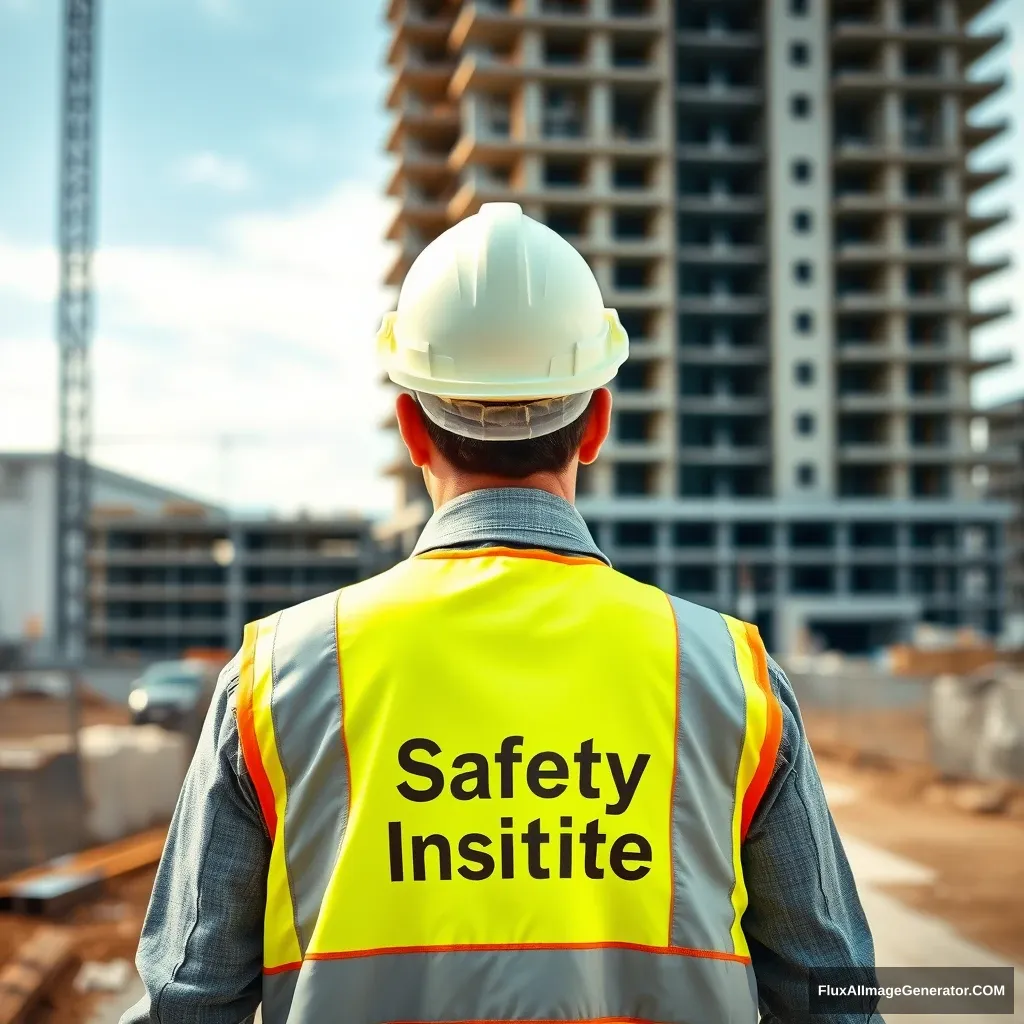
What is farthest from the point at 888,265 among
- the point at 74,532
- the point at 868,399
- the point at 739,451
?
the point at 74,532

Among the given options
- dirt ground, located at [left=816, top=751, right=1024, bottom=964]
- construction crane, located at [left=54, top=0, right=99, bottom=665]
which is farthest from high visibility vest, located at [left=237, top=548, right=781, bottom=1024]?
construction crane, located at [left=54, top=0, right=99, bottom=665]

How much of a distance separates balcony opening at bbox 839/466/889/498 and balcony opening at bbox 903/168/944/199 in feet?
50.7

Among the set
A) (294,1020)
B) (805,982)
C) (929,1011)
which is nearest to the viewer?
(294,1020)

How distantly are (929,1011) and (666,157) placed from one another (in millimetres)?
60796

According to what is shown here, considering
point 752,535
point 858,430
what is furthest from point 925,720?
point 858,430

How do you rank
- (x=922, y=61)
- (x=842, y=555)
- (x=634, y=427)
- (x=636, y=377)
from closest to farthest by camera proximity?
(x=842, y=555) → (x=634, y=427) → (x=636, y=377) → (x=922, y=61)

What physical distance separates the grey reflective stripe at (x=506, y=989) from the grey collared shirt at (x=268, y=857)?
0.48ft

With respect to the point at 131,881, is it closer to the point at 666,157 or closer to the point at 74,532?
the point at 74,532

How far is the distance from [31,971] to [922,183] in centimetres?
6831

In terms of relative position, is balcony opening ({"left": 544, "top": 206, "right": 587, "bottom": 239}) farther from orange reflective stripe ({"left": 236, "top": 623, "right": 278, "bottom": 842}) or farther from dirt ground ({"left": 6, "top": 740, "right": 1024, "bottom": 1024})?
orange reflective stripe ({"left": 236, "top": 623, "right": 278, "bottom": 842})

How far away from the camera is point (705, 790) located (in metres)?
1.52

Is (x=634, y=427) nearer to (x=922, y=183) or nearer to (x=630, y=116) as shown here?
(x=630, y=116)

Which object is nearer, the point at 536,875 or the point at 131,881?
the point at 536,875

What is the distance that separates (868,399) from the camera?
2446 inches
